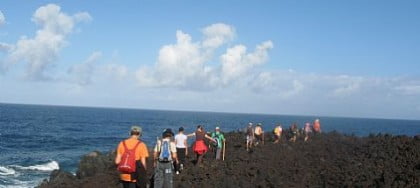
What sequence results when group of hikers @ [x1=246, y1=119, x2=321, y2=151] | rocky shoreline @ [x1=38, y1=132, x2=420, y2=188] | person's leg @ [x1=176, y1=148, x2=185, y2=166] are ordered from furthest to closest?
group of hikers @ [x1=246, y1=119, x2=321, y2=151], person's leg @ [x1=176, y1=148, x2=185, y2=166], rocky shoreline @ [x1=38, y1=132, x2=420, y2=188]

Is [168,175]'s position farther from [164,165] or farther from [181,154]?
[181,154]

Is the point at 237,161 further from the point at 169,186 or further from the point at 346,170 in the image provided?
the point at 169,186

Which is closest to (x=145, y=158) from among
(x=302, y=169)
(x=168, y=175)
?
(x=168, y=175)

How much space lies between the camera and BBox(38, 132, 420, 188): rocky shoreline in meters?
17.4

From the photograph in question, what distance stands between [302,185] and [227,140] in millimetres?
16404

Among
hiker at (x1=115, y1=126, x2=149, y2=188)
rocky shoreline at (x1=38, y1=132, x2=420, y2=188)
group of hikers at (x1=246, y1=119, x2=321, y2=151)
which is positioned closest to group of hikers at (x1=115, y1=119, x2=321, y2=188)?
hiker at (x1=115, y1=126, x2=149, y2=188)

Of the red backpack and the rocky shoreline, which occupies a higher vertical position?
the red backpack

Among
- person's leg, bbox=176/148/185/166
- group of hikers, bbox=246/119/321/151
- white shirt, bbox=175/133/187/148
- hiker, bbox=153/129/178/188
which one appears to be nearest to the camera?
hiker, bbox=153/129/178/188

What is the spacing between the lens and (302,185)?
17.5m

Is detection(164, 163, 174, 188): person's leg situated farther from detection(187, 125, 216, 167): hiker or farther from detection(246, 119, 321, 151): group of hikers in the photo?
detection(246, 119, 321, 151): group of hikers

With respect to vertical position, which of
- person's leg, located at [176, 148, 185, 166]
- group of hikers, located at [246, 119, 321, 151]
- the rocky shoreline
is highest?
group of hikers, located at [246, 119, 321, 151]

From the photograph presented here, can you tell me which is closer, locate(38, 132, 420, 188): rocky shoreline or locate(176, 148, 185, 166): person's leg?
locate(38, 132, 420, 188): rocky shoreline

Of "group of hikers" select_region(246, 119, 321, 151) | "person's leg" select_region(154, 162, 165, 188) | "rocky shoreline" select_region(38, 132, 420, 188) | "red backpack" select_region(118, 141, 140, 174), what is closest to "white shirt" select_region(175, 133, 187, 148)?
"rocky shoreline" select_region(38, 132, 420, 188)

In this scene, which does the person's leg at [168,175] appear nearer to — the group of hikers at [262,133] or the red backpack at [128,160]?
the red backpack at [128,160]
